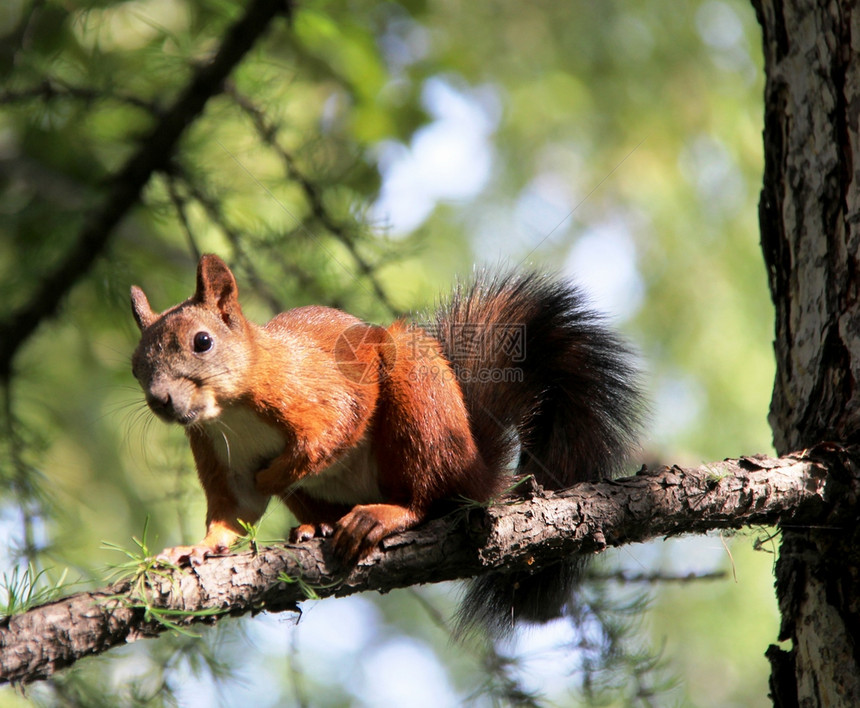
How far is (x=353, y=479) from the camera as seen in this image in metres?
1.71

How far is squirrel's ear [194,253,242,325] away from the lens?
1612 millimetres

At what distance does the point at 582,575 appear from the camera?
1.77 metres

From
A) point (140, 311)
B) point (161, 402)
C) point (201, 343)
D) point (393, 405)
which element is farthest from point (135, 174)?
point (393, 405)

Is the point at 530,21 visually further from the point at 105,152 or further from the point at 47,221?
the point at 47,221

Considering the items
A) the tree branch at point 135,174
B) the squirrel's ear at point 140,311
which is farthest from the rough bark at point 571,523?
the tree branch at point 135,174

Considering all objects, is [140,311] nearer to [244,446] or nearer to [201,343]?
[201,343]

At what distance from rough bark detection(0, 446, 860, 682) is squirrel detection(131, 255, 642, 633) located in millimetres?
85

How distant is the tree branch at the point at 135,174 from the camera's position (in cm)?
174

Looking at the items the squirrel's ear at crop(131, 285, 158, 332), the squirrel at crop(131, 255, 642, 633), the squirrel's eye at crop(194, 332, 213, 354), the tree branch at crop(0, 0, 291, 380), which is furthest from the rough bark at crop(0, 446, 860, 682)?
the tree branch at crop(0, 0, 291, 380)

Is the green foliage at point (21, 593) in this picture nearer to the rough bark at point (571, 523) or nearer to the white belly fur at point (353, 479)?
the rough bark at point (571, 523)

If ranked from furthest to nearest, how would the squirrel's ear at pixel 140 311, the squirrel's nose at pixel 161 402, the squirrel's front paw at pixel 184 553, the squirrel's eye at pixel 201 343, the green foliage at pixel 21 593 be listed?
the squirrel's ear at pixel 140 311, the squirrel's eye at pixel 201 343, the squirrel's nose at pixel 161 402, the squirrel's front paw at pixel 184 553, the green foliage at pixel 21 593

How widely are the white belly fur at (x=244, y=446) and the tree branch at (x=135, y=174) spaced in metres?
0.57

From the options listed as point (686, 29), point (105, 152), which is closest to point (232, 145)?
point (105, 152)

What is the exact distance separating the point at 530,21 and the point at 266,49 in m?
1.91
